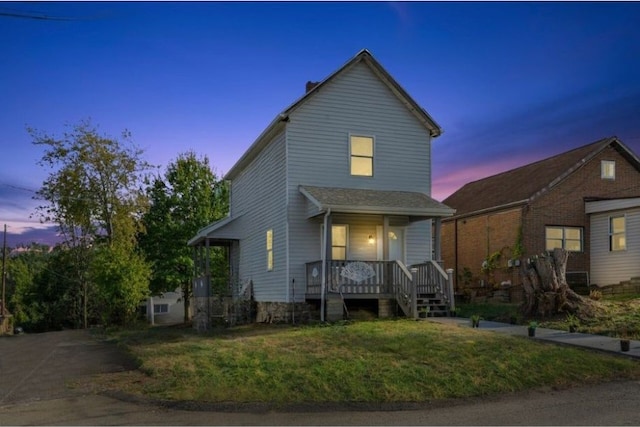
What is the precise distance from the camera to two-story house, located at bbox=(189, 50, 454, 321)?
17.4 metres

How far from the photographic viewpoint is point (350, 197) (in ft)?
58.5

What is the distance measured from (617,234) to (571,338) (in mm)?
13909

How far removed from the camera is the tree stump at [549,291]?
14984mm

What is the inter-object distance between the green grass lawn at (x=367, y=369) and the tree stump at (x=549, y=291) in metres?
3.54

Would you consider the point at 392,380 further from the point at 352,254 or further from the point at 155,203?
the point at 155,203

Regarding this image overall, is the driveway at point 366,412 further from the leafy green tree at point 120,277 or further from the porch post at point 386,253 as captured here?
the leafy green tree at point 120,277

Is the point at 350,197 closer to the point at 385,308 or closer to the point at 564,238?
the point at 385,308

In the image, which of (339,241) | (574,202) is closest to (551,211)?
(574,202)

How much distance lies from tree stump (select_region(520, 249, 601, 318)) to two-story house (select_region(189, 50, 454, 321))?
2.89m

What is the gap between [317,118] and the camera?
62.8 feet

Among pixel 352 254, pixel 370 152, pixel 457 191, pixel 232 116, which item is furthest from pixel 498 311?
pixel 457 191

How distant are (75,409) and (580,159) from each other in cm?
2316

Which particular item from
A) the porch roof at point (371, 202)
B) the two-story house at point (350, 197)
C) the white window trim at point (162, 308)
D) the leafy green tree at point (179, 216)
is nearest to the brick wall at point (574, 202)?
the two-story house at point (350, 197)

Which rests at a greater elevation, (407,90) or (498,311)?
(407,90)
